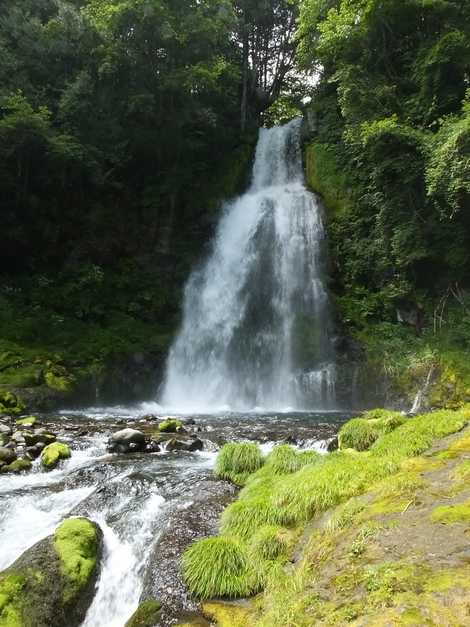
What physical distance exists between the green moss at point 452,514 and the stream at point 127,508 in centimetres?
226

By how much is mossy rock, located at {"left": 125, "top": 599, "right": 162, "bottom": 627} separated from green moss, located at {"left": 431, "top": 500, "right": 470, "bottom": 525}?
249cm

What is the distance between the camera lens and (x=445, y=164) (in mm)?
13180

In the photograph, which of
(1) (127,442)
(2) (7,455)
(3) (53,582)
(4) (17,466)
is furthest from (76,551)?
(1) (127,442)

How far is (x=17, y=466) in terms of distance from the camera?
748cm

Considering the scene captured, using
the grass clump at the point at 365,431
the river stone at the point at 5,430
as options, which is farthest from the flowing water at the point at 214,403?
the grass clump at the point at 365,431

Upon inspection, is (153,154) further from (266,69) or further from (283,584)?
(283,584)

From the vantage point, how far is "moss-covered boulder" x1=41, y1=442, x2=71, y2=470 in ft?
25.4

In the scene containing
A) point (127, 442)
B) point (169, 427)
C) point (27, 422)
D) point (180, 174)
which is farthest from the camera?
point (180, 174)

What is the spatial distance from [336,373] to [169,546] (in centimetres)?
1262

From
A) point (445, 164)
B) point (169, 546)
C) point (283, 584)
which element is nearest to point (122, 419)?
point (169, 546)

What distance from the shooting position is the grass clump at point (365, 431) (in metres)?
6.79

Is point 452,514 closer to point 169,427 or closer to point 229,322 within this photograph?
→ point 169,427

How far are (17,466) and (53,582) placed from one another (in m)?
3.66

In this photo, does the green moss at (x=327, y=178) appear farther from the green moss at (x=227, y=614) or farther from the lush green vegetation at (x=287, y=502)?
the green moss at (x=227, y=614)
